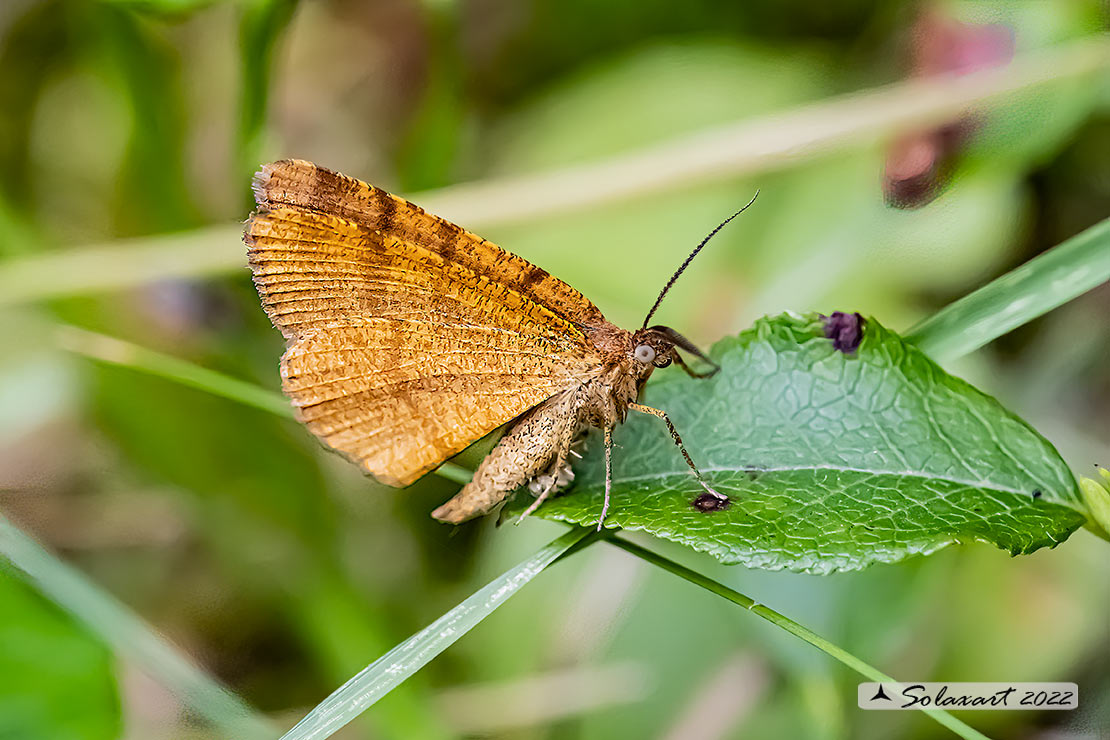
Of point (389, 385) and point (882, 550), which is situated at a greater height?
point (389, 385)

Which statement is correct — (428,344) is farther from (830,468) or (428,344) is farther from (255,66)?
(255,66)

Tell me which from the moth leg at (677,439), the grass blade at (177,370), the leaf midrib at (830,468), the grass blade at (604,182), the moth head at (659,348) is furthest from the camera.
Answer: the grass blade at (604,182)

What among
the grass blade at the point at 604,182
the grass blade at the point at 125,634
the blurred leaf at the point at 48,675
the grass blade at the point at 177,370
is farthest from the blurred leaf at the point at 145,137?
the blurred leaf at the point at 48,675

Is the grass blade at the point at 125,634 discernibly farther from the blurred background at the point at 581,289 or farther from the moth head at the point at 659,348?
the moth head at the point at 659,348

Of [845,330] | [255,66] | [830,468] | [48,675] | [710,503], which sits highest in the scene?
[255,66]

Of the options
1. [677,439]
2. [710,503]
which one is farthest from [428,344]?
[710,503]

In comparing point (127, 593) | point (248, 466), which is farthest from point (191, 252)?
point (127, 593)

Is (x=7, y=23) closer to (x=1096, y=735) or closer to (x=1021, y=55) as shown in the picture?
(x=1021, y=55)
